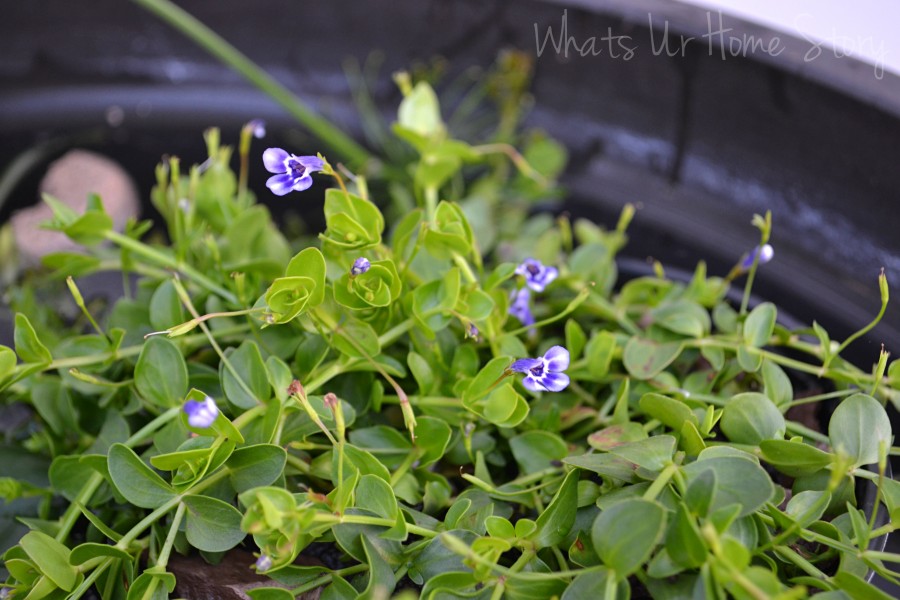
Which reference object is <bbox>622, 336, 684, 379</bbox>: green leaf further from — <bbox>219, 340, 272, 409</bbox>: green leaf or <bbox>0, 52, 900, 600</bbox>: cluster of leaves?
<bbox>219, 340, 272, 409</bbox>: green leaf

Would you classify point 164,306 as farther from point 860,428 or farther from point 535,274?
point 860,428

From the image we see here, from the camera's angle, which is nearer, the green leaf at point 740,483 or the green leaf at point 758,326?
the green leaf at point 740,483

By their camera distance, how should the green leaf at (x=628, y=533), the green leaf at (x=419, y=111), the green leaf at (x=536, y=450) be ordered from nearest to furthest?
the green leaf at (x=628, y=533)
the green leaf at (x=536, y=450)
the green leaf at (x=419, y=111)

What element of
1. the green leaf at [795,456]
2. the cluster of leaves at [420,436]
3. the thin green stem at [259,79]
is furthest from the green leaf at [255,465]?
the thin green stem at [259,79]

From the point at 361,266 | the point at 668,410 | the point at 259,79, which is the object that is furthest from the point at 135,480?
the point at 259,79

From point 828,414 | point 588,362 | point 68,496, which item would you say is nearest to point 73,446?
point 68,496

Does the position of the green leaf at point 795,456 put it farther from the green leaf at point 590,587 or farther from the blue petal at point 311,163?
the blue petal at point 311,163

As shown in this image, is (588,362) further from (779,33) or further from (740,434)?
(779,33)

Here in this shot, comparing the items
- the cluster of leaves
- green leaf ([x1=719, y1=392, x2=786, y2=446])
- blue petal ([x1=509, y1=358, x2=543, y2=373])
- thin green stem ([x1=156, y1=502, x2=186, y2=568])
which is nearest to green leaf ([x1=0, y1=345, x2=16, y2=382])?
the cluster of leaves
